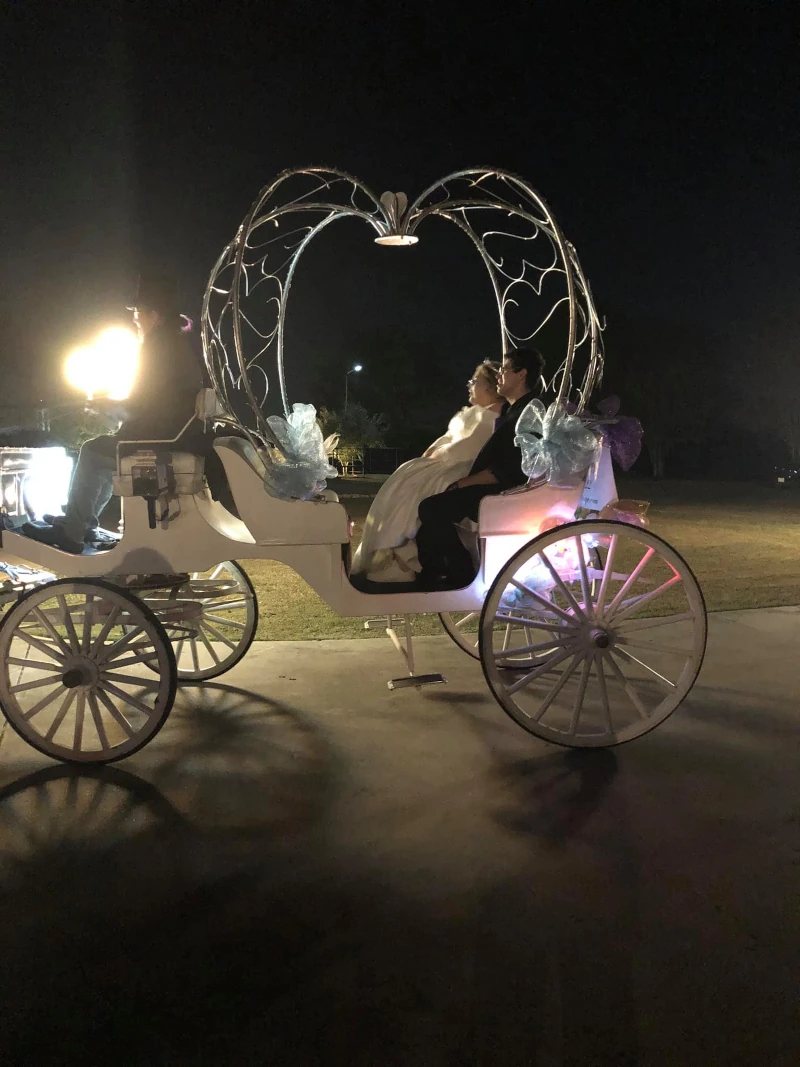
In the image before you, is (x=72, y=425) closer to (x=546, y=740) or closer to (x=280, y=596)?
(x=280, y=596)

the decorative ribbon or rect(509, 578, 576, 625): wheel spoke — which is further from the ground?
the decorative ribbon

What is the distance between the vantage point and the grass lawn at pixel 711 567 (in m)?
6.60

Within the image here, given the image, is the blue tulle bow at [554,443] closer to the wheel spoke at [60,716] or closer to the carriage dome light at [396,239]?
the carriage dome light at [396,239]

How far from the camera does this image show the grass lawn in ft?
21.7

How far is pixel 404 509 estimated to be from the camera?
418 cm

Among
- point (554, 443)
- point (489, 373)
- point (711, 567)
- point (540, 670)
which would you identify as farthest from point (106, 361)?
point (711, 567)

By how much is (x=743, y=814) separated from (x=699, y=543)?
9229 mm

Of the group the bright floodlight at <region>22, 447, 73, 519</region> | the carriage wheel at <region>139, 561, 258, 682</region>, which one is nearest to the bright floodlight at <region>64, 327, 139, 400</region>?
the bright floodlight at <region>22, 447, 73, 519</region>

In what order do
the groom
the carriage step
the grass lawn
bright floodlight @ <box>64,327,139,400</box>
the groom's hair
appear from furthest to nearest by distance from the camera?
1. the grass lawn
2. bright floodlight @ <box>64,327,139,400</box>
3. the groom's hair
4. the groom
5. the carriage step

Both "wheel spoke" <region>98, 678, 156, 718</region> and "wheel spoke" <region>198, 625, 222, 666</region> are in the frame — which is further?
"wheel spoke" <region>198, 625, 222, 666</region>

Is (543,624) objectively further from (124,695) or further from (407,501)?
(124,695)

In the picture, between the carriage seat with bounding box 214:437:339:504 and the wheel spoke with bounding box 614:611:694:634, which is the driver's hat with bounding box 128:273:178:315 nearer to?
the carriage seat with bounding box 214:437:339:504

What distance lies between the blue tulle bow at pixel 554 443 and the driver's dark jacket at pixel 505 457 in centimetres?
18

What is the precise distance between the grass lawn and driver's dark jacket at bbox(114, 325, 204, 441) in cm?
250
